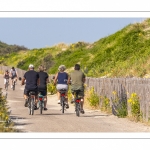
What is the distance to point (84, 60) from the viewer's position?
178 ft

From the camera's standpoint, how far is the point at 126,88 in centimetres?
2123

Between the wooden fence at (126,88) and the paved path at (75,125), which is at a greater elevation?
the wooden fence at (126,88)

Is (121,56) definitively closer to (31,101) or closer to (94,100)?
(94,100)

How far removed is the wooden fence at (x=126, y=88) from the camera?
61.3 feet

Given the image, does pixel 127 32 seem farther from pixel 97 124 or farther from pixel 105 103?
pixel 97 124

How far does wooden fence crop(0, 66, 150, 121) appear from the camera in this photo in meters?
18.7

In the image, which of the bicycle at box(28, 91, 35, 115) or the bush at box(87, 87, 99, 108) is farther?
the bush at box(87, 87, 99, 108)

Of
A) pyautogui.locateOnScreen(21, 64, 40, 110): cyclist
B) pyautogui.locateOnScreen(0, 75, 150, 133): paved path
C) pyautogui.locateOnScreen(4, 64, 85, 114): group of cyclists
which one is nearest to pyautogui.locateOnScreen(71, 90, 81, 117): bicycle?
pyautogui.locateOnScreen(4, 64, 85, 114): group of cyclists

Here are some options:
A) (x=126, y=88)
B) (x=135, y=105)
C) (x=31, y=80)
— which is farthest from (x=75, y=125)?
(x=31, y=80)

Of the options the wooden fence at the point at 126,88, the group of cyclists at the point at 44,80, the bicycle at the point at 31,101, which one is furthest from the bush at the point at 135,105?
the bicycle at the point at 31,101

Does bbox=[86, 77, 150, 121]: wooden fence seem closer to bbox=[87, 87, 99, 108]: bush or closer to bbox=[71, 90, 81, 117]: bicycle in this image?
bbox=[87, 87, 99, 108]: bush

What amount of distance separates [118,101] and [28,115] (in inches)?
140

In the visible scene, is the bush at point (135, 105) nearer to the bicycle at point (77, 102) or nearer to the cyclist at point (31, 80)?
the bicycle at point (77, 102)
